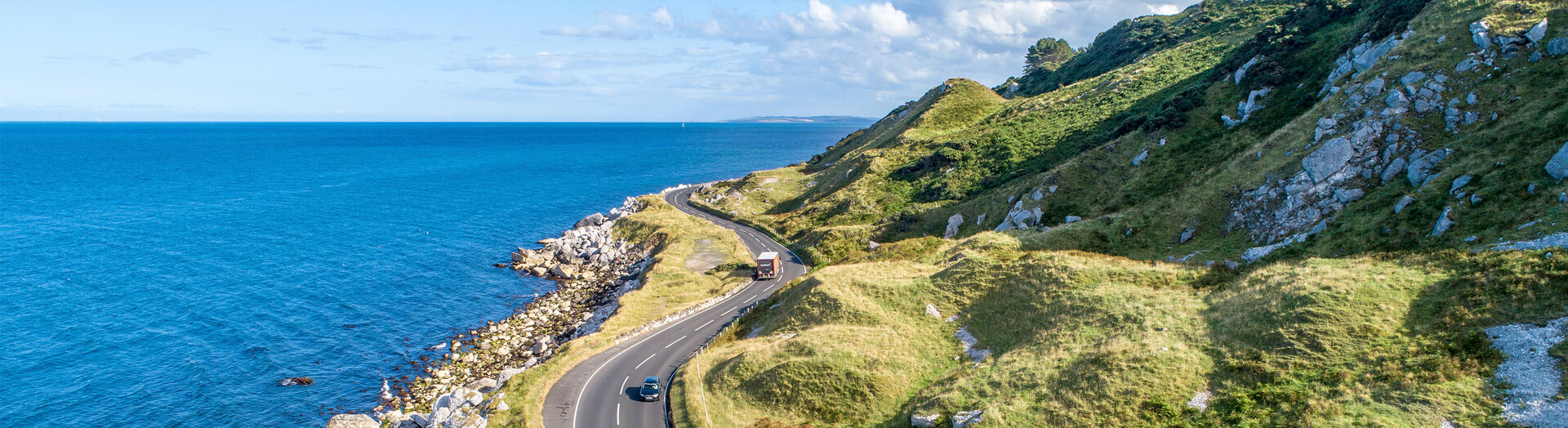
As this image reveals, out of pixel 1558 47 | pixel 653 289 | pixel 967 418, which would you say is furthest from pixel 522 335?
pixel 1558 47

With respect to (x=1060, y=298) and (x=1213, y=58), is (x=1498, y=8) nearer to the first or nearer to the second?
(x=1060, y=298)

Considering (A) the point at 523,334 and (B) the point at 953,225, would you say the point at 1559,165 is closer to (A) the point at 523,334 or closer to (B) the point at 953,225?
(B) the point at 953,225

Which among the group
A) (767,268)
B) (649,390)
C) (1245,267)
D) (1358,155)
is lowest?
(649,390)

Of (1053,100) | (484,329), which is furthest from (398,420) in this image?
(1053,100)

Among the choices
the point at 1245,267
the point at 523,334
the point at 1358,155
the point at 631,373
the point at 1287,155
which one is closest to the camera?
the point at 1245,267

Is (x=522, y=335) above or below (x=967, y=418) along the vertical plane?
below

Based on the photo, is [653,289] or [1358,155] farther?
[653,289]

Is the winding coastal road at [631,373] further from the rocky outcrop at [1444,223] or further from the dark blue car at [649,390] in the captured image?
the rocky outcrop at [1444,223]

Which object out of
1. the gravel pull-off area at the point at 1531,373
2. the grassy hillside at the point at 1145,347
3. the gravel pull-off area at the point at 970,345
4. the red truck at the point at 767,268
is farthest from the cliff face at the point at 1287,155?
the gravel pull-off area at the point at 970,345

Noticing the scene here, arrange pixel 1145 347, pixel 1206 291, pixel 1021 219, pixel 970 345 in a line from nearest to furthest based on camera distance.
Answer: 1. pixel 1145 347
2. pixel 1206 291
3. pixel 970 345
4. pixel 1021 219
